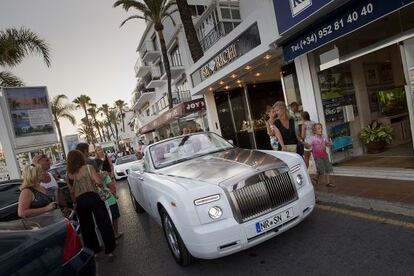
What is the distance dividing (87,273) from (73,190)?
2.40m

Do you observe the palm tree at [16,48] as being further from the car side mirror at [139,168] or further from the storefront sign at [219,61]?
the car side mirror at [139,168]

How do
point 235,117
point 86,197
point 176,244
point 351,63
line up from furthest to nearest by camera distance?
1. point 235,117
2. point 351,63
3. point 86,197
4. point 176,244

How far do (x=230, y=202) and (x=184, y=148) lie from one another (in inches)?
88.5

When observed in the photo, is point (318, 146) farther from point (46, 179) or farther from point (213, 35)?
point (213, 35)

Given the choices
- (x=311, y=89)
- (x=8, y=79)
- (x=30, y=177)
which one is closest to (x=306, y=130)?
(x=311, y=89)

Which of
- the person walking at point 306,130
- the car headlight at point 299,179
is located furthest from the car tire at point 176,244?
the person walking at point 306,130

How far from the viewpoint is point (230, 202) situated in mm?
3516

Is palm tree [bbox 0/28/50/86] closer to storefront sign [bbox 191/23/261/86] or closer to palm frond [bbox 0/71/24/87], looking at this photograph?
palm frond [bbox 0/71/24/87]

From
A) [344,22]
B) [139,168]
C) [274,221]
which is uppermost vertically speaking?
[344,22]

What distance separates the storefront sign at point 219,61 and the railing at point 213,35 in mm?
7802

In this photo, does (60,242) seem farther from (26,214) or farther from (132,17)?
(132,17)

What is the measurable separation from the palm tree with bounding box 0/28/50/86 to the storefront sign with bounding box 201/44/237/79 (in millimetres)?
8603

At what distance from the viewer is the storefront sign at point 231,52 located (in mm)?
8833

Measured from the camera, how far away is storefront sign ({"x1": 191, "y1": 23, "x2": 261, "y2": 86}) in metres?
8.83
